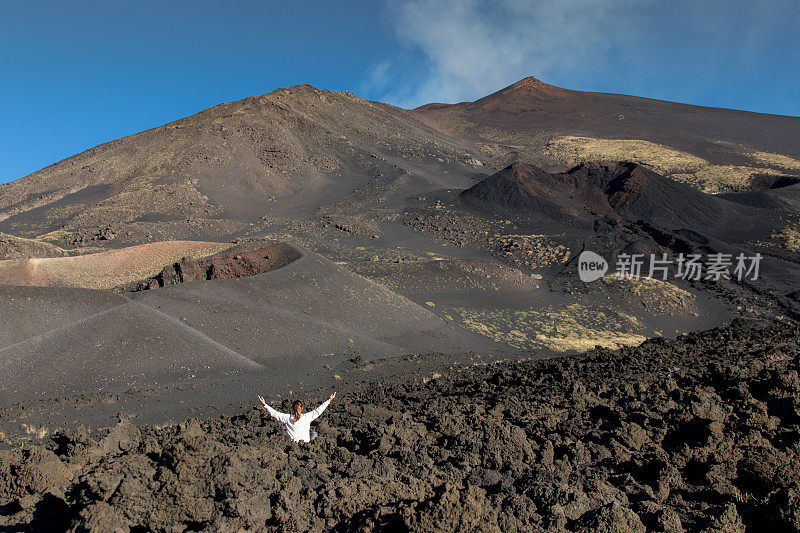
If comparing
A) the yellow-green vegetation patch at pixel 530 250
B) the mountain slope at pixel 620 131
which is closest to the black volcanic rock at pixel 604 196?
the yellow-green vegetation patch at pixel 530 250

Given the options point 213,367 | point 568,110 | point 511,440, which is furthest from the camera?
point 568,110

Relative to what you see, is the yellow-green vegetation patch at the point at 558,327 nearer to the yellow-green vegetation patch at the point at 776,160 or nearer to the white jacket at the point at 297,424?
the white jacket at the point at 297,424

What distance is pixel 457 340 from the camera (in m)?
18.3

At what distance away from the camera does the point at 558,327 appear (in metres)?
21.9

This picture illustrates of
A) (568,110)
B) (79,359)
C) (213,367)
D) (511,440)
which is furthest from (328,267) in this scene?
→ (568,110)

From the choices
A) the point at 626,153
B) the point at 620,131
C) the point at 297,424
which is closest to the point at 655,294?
the point at 297,424

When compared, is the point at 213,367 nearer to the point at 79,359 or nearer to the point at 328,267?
the point at 79,359

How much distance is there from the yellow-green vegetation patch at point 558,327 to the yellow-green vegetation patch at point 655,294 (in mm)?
1891

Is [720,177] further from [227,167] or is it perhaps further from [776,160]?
[227,167]

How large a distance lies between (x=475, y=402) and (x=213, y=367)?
23.8 feet

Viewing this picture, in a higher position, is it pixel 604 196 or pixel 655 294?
pixel 604 196

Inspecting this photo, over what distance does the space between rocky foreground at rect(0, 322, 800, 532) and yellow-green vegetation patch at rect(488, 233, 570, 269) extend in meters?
22.8

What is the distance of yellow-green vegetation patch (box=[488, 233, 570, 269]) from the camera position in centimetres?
3114

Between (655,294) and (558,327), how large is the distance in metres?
6.74
